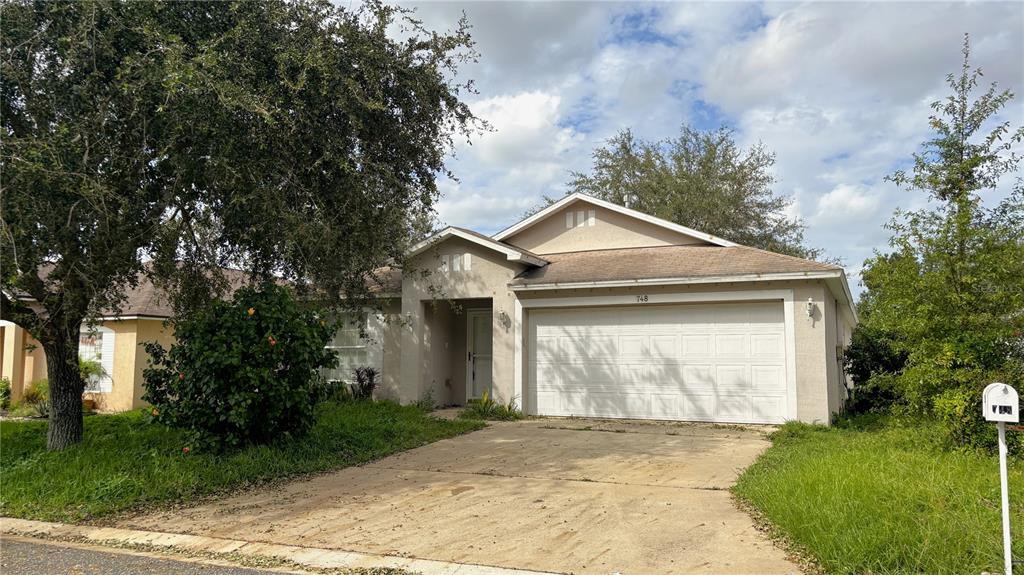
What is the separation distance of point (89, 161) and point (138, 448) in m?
3.83

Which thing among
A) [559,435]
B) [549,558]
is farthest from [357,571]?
[559,435]

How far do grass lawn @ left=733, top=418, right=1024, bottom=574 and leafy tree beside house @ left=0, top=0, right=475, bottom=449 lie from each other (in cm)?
607

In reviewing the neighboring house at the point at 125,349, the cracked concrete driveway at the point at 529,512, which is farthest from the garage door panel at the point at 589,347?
the neighboring house at the point at 125,349

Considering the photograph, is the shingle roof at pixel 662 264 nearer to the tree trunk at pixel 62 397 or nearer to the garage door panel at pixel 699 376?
the garage door panel at pixel 699 376

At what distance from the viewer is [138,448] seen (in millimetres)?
8633

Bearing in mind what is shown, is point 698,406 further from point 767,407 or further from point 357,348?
point 357,348

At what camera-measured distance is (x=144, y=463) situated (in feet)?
25.6

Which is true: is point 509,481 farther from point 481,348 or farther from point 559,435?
point 481,348

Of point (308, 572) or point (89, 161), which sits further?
point (89, 161)

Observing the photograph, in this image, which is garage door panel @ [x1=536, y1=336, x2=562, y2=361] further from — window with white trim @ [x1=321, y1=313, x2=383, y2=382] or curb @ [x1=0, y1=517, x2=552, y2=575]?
curb @ [x1=0, y1=517, x2=552, y2=575]

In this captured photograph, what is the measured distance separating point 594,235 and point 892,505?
1128 cm

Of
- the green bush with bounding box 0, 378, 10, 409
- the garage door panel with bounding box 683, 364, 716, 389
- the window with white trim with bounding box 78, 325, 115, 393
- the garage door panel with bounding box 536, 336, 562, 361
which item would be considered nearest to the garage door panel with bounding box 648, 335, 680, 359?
the garage door panel with bounding box 683, 364, 716, 389

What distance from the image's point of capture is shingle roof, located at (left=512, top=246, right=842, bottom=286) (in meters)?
11.7

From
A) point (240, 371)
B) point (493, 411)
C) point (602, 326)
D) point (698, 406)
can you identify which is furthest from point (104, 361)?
point (698, 406)
